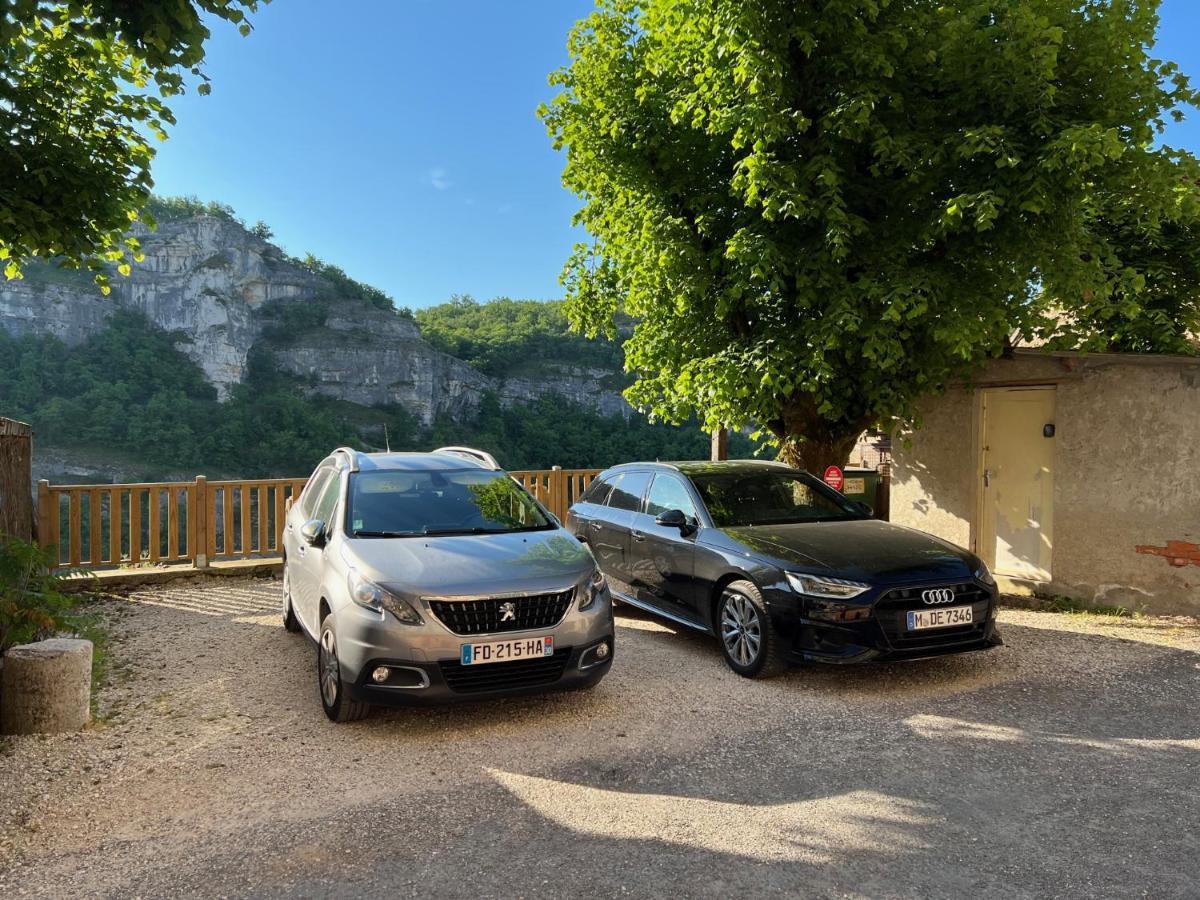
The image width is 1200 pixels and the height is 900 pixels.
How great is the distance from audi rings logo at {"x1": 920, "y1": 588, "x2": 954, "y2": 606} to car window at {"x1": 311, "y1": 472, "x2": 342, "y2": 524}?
161 inches

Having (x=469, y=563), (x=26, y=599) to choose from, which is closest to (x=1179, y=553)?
(x=469, y=563)

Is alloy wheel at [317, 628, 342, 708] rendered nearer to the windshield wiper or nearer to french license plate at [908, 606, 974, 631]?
the windshield wiper

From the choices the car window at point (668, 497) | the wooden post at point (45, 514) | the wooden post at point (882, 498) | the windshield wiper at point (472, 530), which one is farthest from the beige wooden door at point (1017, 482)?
the wooden post at point (45, 514)

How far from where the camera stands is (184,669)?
5.75 m

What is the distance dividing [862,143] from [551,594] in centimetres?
586

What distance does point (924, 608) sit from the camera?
4984mm

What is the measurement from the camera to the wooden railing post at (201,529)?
30.5 ft

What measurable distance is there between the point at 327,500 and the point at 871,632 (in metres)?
3.96

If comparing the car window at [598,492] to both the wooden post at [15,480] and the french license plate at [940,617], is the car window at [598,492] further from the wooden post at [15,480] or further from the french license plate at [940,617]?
the wooden post at [15,480]

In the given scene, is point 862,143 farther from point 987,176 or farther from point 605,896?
point 605,896

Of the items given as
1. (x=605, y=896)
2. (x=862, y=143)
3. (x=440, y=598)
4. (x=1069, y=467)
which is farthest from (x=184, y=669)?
(x=1069, y=467)

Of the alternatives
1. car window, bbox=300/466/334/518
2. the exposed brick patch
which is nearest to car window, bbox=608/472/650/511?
car window, bbox=300/466/334/518

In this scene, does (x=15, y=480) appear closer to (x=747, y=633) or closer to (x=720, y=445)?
(x=747, y=633)

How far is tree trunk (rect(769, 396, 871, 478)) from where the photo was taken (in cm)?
877
